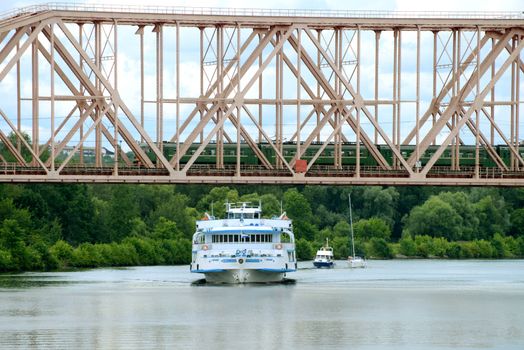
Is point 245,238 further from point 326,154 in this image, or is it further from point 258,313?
point 258,313

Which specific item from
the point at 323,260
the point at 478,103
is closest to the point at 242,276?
the point at 478,103

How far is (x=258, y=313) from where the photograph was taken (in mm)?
104750

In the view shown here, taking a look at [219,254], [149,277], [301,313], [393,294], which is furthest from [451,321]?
[149,277]

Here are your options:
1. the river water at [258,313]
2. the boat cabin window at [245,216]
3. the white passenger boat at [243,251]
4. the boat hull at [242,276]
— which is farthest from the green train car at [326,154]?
the river water at [258,313]

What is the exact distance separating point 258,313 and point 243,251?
29.0m

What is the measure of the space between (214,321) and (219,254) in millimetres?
36130

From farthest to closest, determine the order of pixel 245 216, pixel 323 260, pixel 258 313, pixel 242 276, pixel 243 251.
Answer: pixel 323 260 → pixel 245 216 → pixel 242 276 → pixel 243 251 → pixel 258 313

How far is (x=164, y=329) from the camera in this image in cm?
9269

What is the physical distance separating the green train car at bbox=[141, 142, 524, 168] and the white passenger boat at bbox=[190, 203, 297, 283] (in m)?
6.32

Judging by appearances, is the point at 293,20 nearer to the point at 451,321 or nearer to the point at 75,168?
the point at 75,168

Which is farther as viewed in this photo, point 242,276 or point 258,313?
point 242,276

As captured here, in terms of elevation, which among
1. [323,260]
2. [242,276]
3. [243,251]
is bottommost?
[242,276]

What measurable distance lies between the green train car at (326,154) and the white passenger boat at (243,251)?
6315 millimetres

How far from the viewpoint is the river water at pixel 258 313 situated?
87000mm
